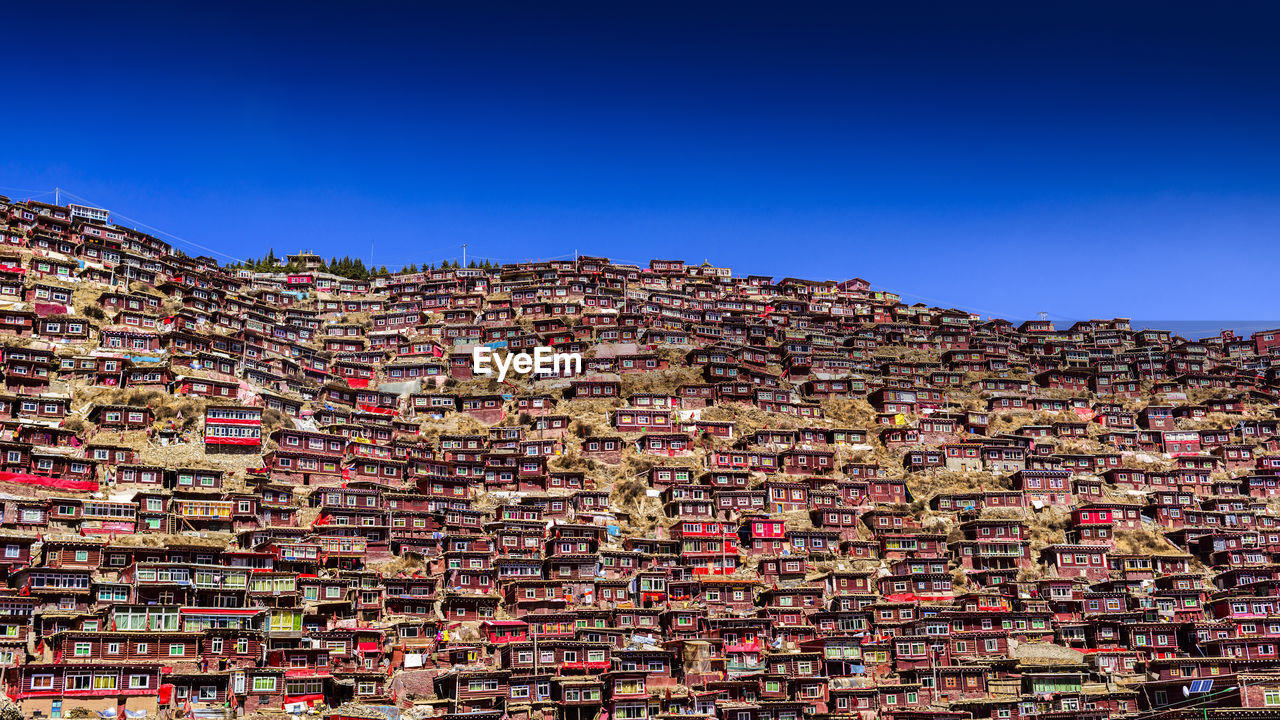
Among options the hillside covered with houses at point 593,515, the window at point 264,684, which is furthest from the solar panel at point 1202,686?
the window at point 264,684

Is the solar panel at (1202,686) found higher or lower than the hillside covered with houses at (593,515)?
lower

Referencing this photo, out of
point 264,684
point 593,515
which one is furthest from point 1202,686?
point 264,684

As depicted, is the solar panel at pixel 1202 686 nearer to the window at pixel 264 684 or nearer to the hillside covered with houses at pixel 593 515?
the hillside covered with houses at pixel 593 515

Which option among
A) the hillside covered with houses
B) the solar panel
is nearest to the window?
the hillside covered with houses

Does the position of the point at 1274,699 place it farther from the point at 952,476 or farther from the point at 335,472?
the point at 335,472

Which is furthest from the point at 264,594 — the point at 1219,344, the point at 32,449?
the point at 1219,344

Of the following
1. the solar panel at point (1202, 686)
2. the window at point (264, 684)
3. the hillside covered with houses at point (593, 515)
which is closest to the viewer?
the window at point (264, 684)

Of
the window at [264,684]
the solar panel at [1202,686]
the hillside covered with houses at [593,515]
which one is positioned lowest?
the solar panel at [1202,686]

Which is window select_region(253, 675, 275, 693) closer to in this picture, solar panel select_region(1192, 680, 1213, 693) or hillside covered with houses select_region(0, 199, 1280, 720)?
hillside covered with houses select_region(0, 199, 1280, 720)

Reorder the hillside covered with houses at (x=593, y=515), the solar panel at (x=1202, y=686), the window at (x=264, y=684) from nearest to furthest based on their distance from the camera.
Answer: the window at (x=264, y=684)
the hillside covered with houses at (x=593, y=515)
the solar panel at (x=1202, y=686)
